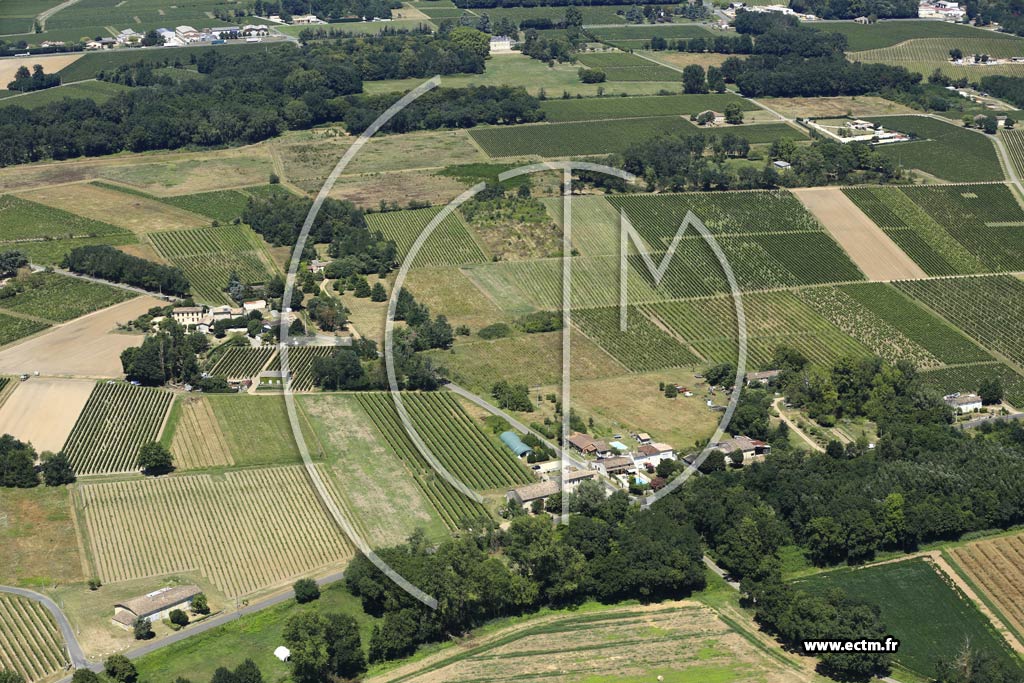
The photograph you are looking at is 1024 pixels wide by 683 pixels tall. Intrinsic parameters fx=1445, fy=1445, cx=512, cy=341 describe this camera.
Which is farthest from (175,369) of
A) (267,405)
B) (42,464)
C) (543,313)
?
(543,313)

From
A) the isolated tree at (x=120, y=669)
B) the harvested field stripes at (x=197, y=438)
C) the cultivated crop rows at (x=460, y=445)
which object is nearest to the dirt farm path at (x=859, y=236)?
the cultivated crop rows at (x=460, y=445)

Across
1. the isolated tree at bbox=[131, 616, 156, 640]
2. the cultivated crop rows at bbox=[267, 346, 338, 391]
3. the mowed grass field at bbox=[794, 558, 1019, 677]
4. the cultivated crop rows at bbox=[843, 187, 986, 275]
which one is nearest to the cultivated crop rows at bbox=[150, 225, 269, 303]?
the cultivated crop rows at bbox=[267, 346, 338, 391]

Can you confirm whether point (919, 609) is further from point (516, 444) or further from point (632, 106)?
point (632, 106)

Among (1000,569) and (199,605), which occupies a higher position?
(199,605)

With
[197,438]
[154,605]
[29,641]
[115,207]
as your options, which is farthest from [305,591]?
[115,207]

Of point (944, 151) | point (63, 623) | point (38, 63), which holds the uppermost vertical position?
point (38, 63)

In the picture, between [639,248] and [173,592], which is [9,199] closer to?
[639,248]

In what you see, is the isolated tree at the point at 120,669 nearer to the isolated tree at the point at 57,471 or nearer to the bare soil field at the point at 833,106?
the isolated tree at the point at 57,471
